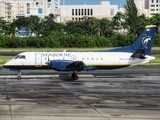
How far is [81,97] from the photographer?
28.7 metres

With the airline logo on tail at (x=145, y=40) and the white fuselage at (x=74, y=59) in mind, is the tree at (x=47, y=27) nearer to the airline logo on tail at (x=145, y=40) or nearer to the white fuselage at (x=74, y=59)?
the airline logo on tail at (x=145, y=40)

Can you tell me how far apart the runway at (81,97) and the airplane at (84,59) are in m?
1.30

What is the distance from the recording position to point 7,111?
2361 cm

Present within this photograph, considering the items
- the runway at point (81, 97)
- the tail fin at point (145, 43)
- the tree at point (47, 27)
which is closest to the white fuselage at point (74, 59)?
the tail fin at point (145, 43)

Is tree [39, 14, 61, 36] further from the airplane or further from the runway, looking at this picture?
the airplane

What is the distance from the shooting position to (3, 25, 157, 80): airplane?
1499 inches

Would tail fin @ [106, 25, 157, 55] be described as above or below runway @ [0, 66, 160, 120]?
above

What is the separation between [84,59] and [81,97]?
10.6 meters

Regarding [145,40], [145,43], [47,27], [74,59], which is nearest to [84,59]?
[74,59]

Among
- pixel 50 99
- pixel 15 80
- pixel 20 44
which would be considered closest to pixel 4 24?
pixel 20 44

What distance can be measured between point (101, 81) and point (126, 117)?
15260 millimetres

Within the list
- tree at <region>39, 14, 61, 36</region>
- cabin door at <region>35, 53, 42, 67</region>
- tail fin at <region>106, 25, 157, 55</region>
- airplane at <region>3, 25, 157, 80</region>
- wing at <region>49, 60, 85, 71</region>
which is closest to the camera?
wing at <region>49, 60, 85, 71</region>

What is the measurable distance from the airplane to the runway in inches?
51.3

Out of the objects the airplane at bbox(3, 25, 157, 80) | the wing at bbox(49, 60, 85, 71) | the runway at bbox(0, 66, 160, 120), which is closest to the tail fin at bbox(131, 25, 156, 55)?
the airplane at bbox(3, 25, 157, 80)
